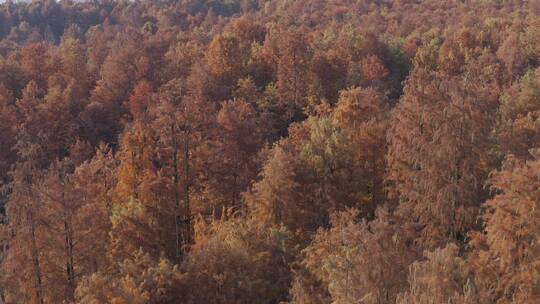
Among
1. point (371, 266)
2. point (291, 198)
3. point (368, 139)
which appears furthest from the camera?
point (368, 139)

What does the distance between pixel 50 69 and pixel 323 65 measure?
36.2m

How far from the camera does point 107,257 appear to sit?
1174 inches

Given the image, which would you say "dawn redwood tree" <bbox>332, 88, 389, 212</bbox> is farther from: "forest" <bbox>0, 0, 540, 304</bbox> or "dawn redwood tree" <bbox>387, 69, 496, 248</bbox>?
"dawn redwood tree" <bbox>387, 69, 496, 248</bbox>

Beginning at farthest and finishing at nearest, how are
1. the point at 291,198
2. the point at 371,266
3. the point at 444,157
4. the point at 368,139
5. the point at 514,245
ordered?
the point at 368,139, the point at 291,198, the point at 444,157, the point at 371,266, the point at 514,245

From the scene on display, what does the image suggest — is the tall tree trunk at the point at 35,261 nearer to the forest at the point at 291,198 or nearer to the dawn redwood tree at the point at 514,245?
the forest at the point at 291,198

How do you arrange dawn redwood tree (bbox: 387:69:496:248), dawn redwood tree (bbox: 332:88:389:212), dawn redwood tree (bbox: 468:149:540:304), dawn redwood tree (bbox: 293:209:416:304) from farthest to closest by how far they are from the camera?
dawn redwood tree (bbox: 332:88:389:212) → dawn redwood tree (bbox: 387:69:496:248) → dawn redwood tree (bbox: 293:209:416:304) → dawn redwood tree (bbox: 468:149:540:304)

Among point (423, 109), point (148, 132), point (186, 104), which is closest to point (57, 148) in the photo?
point (148, 132)

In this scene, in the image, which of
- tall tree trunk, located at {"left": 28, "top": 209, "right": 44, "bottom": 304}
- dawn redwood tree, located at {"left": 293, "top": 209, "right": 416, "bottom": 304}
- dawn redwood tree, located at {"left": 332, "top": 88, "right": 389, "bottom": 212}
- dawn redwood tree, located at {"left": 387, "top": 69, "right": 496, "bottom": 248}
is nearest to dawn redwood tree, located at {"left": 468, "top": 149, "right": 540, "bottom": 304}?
dawn redwood tree, located at {"left": 293, "top": 209, "right": 416, "bottom": 304}

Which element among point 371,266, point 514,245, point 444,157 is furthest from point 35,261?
point 514,245

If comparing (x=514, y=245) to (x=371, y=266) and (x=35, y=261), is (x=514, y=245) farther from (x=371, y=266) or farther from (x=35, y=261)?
(x=35, y=261)

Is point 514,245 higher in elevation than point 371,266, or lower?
higher

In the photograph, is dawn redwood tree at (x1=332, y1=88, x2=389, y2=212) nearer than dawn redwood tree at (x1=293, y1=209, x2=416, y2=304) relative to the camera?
No

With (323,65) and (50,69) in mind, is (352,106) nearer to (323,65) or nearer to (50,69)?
(323,65)

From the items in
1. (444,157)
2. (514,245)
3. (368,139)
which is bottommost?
(368,139)
